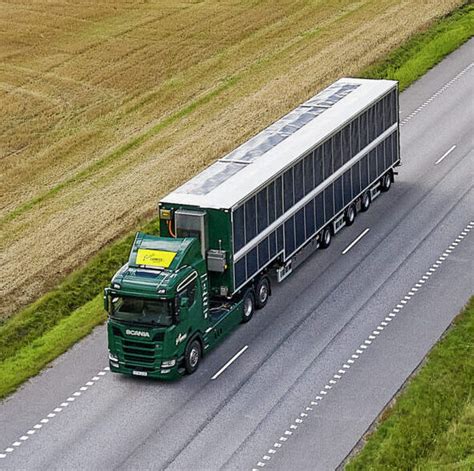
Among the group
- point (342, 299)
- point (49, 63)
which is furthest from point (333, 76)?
point (342, 299)

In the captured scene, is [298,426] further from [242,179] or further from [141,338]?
[242,179]

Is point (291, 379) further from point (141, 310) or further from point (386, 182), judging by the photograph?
point (386, 182)

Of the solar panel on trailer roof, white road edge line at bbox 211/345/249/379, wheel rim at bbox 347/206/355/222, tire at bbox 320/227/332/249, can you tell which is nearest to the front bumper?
white road edge line at bbox 211/345/249/379

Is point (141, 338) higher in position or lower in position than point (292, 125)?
lower

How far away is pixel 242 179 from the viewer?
125 feet

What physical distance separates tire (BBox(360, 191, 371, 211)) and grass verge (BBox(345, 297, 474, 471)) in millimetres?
10964

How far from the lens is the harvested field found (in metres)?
47.4

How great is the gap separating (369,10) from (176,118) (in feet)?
61.9

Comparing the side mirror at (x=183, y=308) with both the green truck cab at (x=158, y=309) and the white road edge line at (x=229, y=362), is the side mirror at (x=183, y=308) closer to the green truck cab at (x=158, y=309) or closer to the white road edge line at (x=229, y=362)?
the green truck cab at (x=158, y=309)

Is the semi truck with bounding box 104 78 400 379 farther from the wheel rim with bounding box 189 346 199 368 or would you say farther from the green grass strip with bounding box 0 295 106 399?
the green grass strip with bounding box 0 295 106 399

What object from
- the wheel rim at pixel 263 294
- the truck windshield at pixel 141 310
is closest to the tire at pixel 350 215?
the wheel rim at pixel 263 294

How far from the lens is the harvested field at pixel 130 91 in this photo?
47.4 metres

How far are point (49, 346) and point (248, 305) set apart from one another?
5.89 metres

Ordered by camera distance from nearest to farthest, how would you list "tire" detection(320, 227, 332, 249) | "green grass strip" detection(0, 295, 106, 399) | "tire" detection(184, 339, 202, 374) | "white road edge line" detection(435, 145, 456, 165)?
"tire" detection(184, 339, 202, 374), "green grass strip" detection(0, 295, 106, 399), "tire" detection(320, 227, 332, 249), "white road edge line" detection(435, 145, 456, 165)
